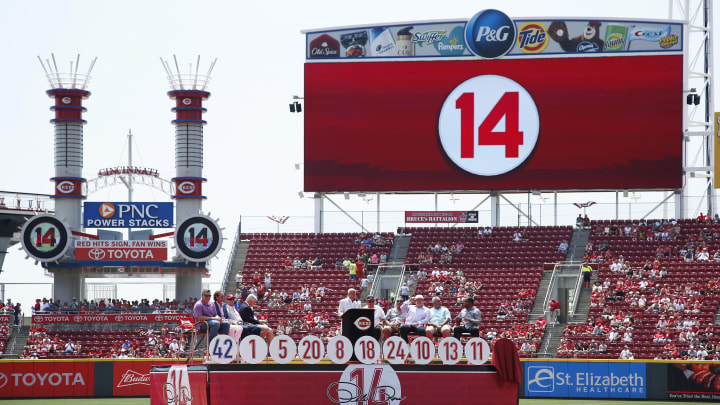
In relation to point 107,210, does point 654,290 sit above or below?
below

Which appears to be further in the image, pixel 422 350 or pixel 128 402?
pixel 128 402

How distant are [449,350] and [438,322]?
1.61 m

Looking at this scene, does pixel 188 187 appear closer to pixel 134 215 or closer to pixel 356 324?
pixel 134 215

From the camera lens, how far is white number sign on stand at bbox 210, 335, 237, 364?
693 inches

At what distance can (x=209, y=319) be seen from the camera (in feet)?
58.4

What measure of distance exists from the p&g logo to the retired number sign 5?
1224 cm

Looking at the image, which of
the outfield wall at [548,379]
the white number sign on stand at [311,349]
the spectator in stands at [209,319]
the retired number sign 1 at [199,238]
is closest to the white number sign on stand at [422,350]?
the white number sign on stand at [311,349]

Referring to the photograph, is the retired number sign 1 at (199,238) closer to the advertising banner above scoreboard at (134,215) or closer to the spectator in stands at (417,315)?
the advertising banner above scoreboard at (134,215)

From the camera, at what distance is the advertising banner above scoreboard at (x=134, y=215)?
129ft

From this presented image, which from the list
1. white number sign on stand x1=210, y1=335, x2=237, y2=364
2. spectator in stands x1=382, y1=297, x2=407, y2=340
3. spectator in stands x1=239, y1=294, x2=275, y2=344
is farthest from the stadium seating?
white number sign on stand x1=210, y1=335, x2=237, y2=364

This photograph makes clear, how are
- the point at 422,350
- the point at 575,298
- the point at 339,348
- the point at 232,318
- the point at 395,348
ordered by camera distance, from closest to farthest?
the point at 339,348, the point at 395,348, the point at 422,350, the point at 232,318, the point at 575,298

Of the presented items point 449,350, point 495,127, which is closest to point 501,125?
point 495,127

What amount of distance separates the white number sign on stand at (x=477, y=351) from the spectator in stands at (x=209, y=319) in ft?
13.2

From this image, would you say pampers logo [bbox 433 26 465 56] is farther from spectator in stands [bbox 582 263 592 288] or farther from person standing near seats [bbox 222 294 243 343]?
person standing near seats [bbox 222 294 243 343]
